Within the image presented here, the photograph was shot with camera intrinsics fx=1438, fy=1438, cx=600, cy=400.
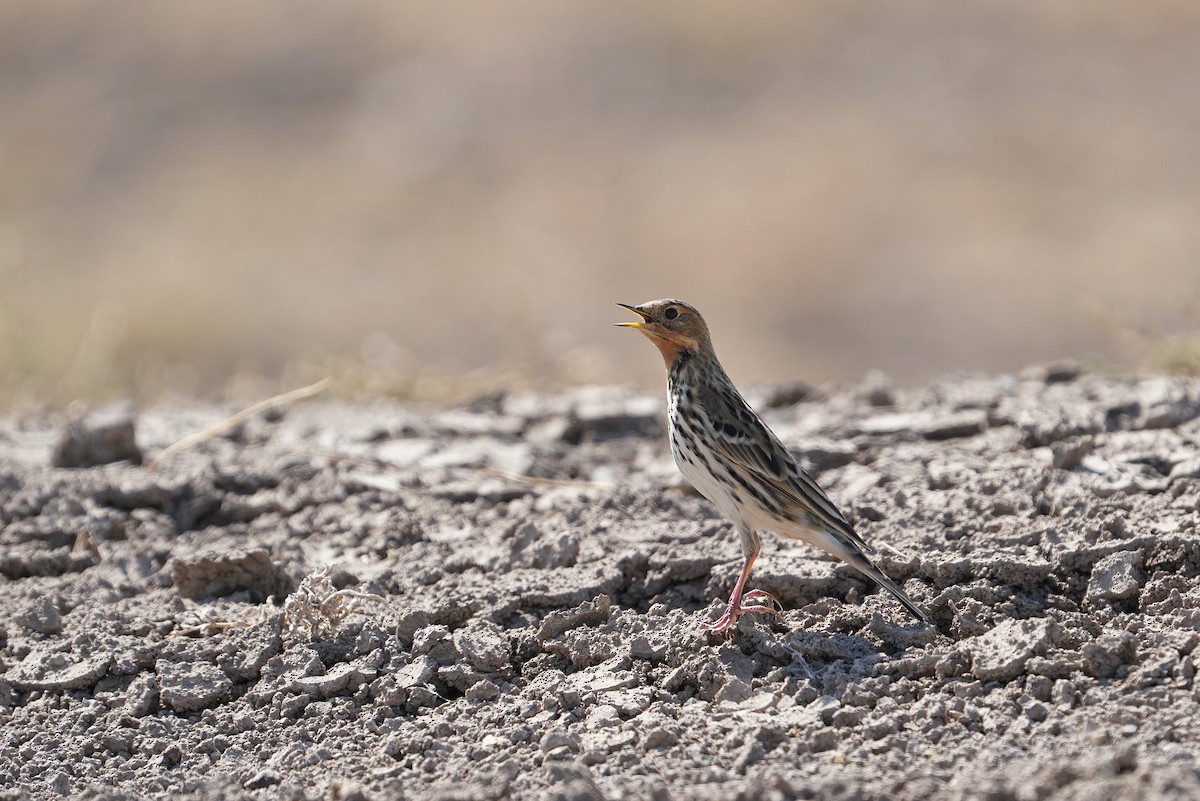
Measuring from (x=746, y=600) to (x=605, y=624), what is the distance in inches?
21.0

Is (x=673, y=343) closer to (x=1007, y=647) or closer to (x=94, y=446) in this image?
(x=1007, y=647)

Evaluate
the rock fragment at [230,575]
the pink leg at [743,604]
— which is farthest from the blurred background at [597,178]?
the pink leg at [743,604]

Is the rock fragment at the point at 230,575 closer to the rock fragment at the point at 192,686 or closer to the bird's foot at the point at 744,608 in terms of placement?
the rock fragment at the point at 192,686

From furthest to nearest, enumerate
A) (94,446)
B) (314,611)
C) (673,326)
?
(94,446) → (673,326) → (314,611)

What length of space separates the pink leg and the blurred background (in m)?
5.74

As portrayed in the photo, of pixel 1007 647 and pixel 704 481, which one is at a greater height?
pixel 704 481

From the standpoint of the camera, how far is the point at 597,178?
18.1 metres

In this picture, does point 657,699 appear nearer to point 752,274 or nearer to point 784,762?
point 784,762

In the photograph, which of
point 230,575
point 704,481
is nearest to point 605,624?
point 704,481

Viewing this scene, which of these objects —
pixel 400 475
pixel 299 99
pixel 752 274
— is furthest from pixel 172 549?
pixel 299 99

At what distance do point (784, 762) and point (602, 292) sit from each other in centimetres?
1182

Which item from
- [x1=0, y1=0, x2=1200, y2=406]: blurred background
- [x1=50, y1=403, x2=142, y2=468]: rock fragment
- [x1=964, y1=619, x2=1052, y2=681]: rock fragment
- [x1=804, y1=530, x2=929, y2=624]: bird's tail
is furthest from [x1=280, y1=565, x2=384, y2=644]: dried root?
[x1=0, y1=0, x2=1200, y2=406]: blurred background

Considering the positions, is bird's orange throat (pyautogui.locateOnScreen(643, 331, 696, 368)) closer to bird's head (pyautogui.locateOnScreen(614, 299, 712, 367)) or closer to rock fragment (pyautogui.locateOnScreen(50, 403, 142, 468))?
bird's head (pyautogui.locateOnScreen(614, 299, 712, 367))

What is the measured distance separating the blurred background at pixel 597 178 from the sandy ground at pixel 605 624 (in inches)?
163
